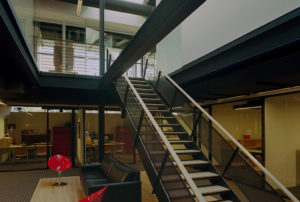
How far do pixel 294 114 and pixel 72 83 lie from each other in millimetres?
6014

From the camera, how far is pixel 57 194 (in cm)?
621

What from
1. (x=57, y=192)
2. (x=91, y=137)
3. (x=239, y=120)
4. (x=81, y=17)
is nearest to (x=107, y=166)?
(x=57, y=192)

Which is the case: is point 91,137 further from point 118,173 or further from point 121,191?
point 121,191

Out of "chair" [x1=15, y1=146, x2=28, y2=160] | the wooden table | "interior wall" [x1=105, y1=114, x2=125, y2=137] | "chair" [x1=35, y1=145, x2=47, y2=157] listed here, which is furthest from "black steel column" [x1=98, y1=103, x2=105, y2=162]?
"chair" [x1=15, y1=146, x2=28, y2=160]

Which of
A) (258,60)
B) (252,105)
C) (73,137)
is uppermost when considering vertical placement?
(258,60)

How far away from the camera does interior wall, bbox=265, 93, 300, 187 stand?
5426 mm

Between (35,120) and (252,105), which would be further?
(35,120)

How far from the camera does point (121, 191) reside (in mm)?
4547

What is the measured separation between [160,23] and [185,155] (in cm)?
329

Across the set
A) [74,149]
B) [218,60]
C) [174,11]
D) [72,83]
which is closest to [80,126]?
[74,149]

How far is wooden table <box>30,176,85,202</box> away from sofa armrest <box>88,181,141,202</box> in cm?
164

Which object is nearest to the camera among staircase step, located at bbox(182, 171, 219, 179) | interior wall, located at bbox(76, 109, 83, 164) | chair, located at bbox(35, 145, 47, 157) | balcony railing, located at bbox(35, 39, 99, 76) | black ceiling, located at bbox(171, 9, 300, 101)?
black ceiling, located at bbox(171, 9, 300, 101)

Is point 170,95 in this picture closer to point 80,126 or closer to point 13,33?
point 13,33

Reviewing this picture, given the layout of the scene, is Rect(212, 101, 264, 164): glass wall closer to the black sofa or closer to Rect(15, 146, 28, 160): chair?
the black sofa
